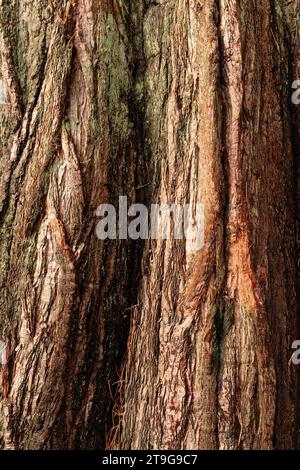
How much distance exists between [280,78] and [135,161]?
80 cm

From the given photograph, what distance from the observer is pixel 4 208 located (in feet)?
10.6

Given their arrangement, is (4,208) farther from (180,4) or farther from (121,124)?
(180,4)

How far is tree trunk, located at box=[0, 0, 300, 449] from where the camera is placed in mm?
3047

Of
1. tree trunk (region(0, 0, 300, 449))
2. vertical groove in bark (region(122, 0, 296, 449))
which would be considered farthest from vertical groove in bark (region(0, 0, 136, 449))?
vertical groove in bark (region(122, 0, 296, 449))

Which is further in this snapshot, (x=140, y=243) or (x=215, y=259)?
(x=140, y=243)

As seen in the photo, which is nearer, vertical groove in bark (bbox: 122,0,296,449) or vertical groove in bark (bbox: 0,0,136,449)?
vertical groove in bark (bbox: 122,0,296,449)

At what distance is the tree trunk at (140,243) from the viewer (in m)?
3.05

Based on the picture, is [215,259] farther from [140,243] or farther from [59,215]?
[59,215]

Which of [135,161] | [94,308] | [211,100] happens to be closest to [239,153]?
[211,100]

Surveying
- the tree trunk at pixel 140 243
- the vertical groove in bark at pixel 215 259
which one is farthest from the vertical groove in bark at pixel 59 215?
the vertical groove in bark at pixel 215 259

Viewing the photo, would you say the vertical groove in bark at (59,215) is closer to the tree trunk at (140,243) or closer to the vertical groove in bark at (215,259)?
the tree trunk at (140,243)

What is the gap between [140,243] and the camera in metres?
3.34

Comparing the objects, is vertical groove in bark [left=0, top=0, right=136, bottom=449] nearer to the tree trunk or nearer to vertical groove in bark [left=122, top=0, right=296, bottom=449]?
the tree trunk

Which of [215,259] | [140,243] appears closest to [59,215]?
[140,243]
